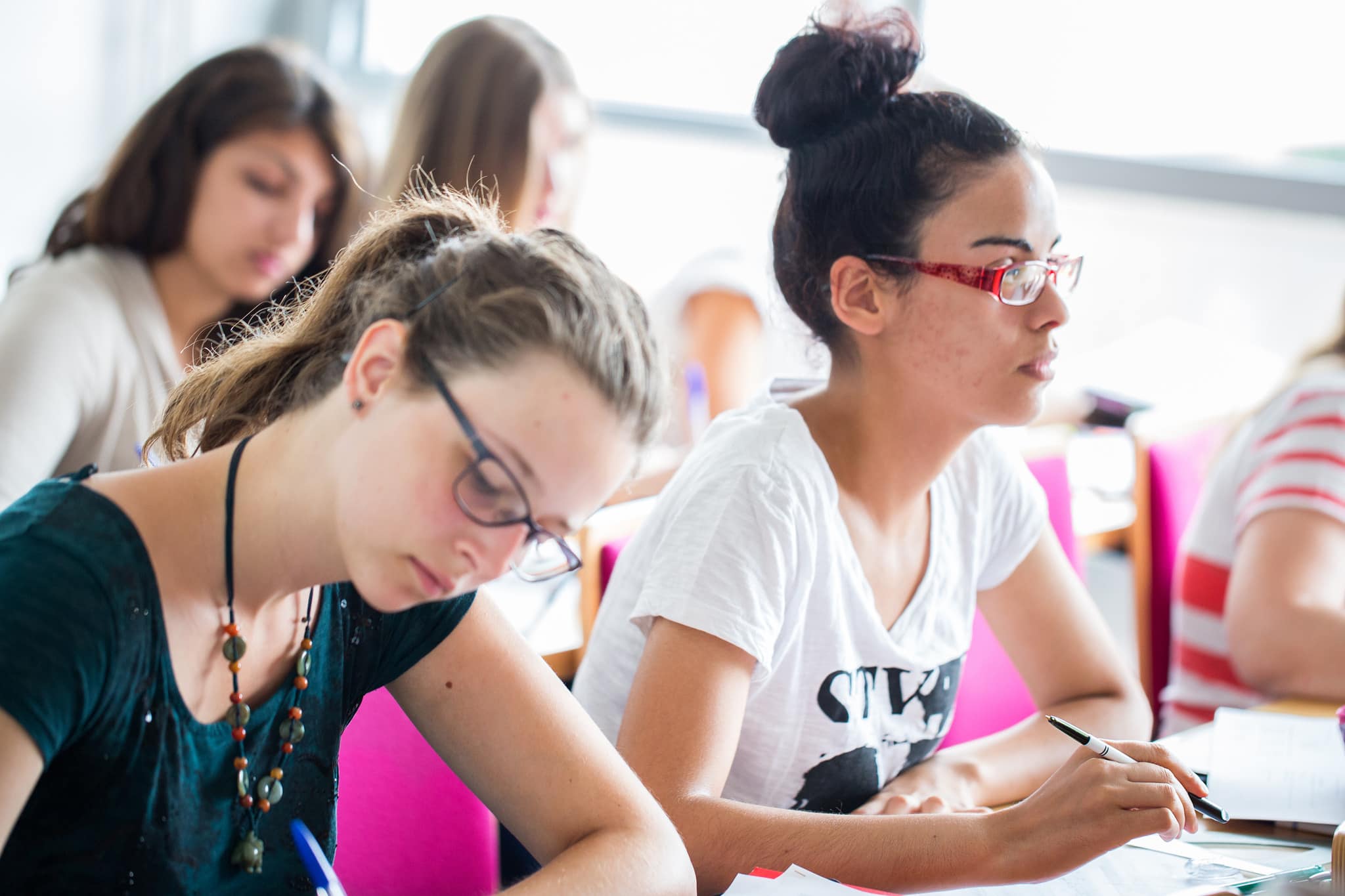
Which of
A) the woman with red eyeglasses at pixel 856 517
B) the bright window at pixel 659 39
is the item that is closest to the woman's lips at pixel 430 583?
the woman with red eyeglasses at pixel 856 517

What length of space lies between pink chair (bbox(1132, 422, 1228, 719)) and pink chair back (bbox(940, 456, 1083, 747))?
0.30m

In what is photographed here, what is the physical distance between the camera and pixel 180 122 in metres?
2.05

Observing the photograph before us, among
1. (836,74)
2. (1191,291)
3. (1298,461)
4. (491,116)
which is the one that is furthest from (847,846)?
(1191,291)

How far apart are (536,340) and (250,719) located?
1.18 feet

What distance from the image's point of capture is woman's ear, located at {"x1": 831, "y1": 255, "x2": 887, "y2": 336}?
4.44ft

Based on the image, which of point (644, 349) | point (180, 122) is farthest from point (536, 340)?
point (180, 122)

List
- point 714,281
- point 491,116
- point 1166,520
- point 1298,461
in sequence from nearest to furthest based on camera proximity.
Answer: point 1298,461 → point 1166,520 → point 491,116 → point 714,281

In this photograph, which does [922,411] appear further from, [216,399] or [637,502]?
[216,399]

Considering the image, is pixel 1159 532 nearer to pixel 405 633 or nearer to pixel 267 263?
pixel 405 633

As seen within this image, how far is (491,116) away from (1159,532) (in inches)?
54.5

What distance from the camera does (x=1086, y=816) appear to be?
41.2 inches

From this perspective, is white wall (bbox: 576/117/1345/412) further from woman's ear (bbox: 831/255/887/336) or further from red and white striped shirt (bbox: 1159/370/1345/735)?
woman's ear (bbox: 831/255/887/336)

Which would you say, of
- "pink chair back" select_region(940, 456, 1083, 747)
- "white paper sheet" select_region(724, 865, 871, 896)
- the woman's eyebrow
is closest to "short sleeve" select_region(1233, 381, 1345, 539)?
"pink chair back" select_region(940, 456, 1083, 747)

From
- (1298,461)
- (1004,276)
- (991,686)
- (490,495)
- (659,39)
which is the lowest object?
(991,686)
